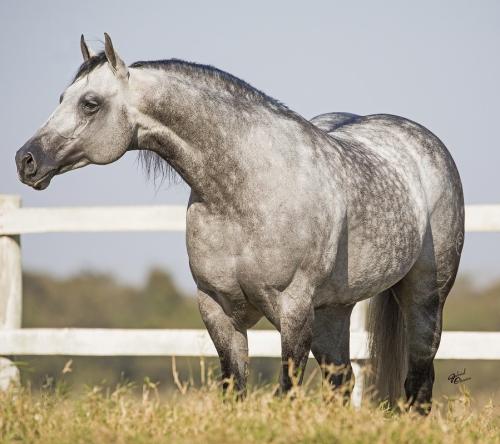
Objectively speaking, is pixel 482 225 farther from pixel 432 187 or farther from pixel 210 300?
pixel 210 300

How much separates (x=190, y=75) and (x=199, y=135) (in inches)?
11.7

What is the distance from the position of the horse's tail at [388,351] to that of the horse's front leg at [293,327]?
1483mm

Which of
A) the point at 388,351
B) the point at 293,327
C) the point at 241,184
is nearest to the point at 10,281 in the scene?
the point at 388,351

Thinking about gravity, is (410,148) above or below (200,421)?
above

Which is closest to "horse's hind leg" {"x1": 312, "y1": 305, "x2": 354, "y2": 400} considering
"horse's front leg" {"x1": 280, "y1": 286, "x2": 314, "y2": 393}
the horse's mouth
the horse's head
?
"horse's front leg" {"x1": 280, "y1": 286, "x2": 314, "y2": 393}

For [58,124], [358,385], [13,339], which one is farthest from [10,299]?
[58,124]

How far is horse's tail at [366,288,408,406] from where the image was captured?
536cm

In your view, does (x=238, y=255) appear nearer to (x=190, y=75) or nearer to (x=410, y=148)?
(x=190, y=75)

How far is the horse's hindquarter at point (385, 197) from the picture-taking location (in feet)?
14.5

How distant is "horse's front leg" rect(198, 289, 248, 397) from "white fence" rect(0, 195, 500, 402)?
73.9 inches

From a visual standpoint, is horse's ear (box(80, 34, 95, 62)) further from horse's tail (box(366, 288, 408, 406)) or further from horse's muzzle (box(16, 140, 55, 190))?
horse's tail (box(366, 288, 408, 406))

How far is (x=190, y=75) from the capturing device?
4.07 m

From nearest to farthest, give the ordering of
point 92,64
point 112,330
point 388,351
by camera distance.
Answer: point 92,64, point 388,351, point 112,330

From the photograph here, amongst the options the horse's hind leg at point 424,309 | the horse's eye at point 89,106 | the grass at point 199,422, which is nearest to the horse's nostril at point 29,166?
the horse's eye at point 89,106
